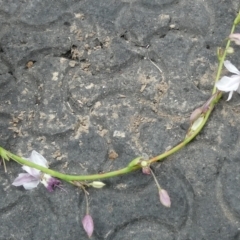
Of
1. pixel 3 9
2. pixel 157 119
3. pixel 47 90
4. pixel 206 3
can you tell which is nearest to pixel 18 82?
pixel 47 90

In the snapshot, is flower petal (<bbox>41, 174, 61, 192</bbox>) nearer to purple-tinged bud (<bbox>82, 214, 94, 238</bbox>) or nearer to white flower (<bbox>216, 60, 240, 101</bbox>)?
purple-tinged bud (<bbox>82, 214, 94, 238</bbox>)

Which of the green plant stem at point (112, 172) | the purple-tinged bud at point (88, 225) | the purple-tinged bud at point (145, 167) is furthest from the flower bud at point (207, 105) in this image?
the purple-tinged bud at point (88, 225)

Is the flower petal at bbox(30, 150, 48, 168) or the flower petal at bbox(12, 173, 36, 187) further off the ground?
the flower petal at bbox(30, 150, 48, 168)

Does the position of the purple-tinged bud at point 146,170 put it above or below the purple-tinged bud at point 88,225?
above

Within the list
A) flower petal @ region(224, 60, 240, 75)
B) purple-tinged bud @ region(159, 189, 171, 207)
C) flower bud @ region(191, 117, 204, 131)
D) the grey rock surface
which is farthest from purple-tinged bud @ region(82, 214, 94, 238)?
flower petal @ region(224, 60, 240, 75)

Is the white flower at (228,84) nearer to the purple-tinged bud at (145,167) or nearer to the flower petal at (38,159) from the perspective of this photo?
the purple-tinged bud at (145,167)

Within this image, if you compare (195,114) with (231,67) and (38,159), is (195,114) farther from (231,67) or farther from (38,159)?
(38,159)
